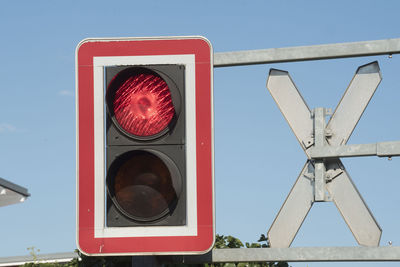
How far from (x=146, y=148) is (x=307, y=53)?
1250mm

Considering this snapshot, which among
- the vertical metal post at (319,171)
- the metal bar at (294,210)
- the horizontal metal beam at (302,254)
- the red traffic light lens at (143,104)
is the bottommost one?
the horizontal metal beam at (302,254)

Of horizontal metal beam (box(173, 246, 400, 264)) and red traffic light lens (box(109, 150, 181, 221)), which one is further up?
red traffic light lens (box(109, 150, 181, 221))

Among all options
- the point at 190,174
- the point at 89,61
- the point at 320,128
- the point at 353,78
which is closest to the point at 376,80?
the point at 353,78

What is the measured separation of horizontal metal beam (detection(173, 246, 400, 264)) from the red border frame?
29cm

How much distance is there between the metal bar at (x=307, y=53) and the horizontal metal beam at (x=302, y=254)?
1181mm

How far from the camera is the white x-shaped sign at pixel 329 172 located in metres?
5.15

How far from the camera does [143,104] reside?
180 inches

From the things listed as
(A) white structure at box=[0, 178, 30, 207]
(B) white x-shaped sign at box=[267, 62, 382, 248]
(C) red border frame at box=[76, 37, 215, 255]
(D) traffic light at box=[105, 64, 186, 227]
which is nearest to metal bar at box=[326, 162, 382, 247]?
(B) white x-shaped sign at box=[267, 62, 382, 248]

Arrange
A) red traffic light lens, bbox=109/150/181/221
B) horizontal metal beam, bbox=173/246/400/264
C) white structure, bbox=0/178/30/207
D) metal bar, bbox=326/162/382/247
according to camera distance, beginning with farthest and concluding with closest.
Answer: white structure, bbox=0/178/30/207, metal bar, bbox=326/162/382/247, horizontal metal beam, bbox=173/246/400/264, red traffic light lens, bbox=109/150/181/221

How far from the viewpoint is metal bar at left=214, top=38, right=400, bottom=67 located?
499 centimetres

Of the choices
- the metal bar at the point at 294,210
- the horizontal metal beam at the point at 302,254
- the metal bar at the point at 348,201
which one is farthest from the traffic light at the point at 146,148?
the metal bar at the point at 348,201

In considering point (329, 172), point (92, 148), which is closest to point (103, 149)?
point (92, 148)

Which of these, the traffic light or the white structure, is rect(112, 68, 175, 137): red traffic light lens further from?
the white structure

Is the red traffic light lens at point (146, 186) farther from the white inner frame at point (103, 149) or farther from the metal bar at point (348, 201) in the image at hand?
the metal bar at point (348, 201)
